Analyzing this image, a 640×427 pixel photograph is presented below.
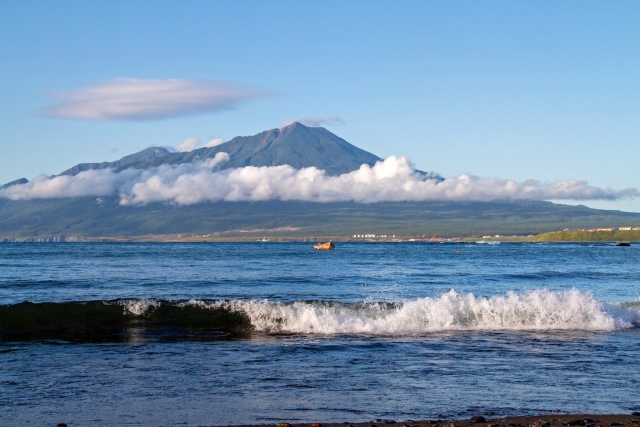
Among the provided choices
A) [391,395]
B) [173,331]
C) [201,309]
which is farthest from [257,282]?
[391,395]

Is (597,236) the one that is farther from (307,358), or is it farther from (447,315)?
(307,358)

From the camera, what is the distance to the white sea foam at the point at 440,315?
Result: 75.2ft

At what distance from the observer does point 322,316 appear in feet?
76.2

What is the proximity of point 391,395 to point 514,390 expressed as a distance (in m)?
2.65

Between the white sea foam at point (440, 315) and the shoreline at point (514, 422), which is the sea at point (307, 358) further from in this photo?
the shoreline at point (514, 422)

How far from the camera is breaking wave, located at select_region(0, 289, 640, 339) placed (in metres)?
22.7

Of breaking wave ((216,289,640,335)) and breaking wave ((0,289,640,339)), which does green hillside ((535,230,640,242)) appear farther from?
breaking wave ((0,289,640,339))

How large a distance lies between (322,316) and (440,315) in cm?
441

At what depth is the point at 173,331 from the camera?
22.7 meters

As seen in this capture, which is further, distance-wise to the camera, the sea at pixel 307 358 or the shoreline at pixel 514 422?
the sea at pixel 307 358

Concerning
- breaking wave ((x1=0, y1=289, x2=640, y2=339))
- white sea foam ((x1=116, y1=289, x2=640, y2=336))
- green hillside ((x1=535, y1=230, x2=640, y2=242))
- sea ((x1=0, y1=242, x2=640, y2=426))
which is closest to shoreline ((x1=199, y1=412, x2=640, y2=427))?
sea ((x1=0, y1=242, x2=640, y2=426))

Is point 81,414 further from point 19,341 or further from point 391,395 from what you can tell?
point 19,341

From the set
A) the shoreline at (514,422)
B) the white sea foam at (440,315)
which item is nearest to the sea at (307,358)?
the white sea foam at (440,315)

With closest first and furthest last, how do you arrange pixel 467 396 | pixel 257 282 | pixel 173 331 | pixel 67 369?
pixel 467 396 → pixel 67 369 → pixel 173 331 → pixel 257 282
